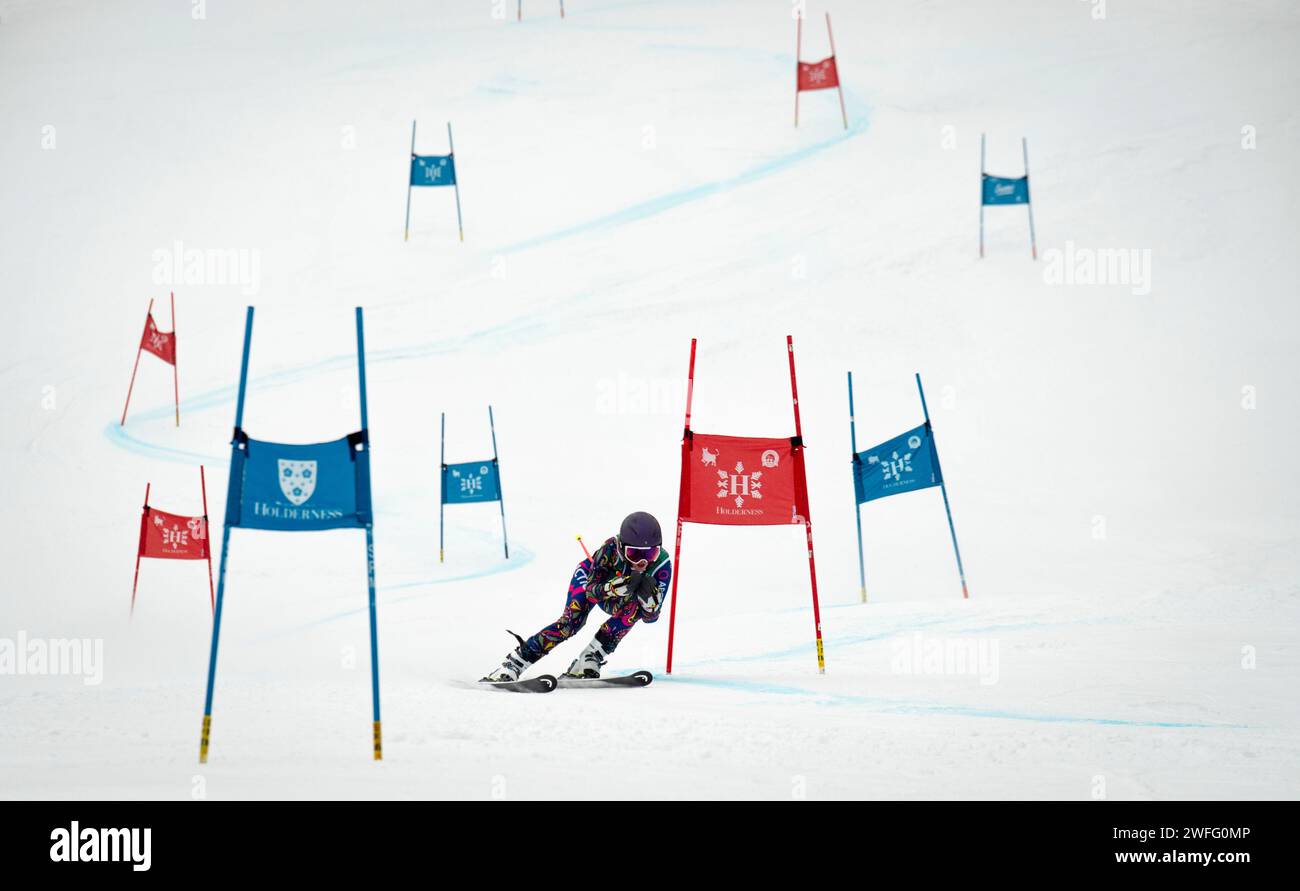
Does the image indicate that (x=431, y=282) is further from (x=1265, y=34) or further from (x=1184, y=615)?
(x=1265, y=34)

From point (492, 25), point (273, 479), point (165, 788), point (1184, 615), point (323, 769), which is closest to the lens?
point (165, 788)

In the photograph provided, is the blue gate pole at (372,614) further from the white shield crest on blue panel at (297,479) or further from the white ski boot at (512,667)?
the white ski boot at (512,667)

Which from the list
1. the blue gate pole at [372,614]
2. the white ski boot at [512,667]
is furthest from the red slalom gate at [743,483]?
the blue gate pole at [372,614]

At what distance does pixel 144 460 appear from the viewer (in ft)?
38.5

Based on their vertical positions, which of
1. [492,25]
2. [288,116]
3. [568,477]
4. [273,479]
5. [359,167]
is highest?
[492,25]

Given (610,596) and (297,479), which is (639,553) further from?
(297,479)

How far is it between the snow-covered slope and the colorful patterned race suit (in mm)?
398

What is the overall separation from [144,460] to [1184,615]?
10509 millimetres

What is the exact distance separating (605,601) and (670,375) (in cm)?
875

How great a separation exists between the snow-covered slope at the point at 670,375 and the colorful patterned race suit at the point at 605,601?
0.40 m

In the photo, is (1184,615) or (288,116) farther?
(288,116)

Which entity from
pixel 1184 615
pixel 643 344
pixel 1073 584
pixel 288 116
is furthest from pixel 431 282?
pixel 1184 615

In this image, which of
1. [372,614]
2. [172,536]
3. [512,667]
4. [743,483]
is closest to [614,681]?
[512,667]

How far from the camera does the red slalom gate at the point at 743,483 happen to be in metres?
5.55
